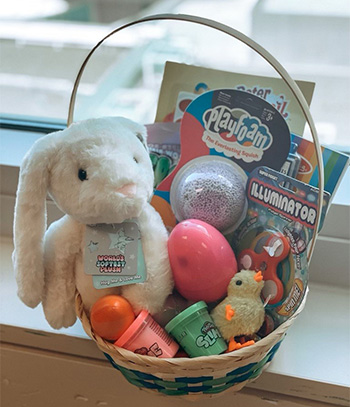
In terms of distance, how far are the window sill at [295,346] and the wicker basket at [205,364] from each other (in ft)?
0.35

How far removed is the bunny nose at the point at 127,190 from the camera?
573 mm

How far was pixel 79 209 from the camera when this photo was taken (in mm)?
583

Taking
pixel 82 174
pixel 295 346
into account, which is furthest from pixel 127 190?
pixel 295 346

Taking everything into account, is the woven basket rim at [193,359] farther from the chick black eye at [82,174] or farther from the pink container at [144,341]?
the chick black eye at [82,174]

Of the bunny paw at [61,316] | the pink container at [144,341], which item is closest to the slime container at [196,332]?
the pink container at [144,341]

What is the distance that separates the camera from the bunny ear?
23.1 inches

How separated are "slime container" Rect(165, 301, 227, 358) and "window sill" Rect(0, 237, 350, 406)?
0.51 feet

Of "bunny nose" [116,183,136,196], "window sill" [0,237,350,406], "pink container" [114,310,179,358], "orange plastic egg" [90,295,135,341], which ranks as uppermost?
"bunny nose" [116,183,136,196]

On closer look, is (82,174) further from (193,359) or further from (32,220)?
(193,359)

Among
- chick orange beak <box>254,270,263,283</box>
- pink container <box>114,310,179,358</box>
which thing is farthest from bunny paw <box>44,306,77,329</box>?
chick orange beak <box>254,270,263,283</box>

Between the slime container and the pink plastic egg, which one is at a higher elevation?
the pink plastic egg

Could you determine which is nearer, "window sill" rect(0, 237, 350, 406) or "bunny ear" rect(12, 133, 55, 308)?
"bunny ear" rect(12, 133, 55, 308)

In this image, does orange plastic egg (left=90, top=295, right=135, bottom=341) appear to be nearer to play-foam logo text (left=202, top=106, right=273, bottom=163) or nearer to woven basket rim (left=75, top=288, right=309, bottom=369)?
woven basket rim (left=75, top=288, right=309, bottom=369)

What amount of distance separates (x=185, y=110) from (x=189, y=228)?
0.61ft
